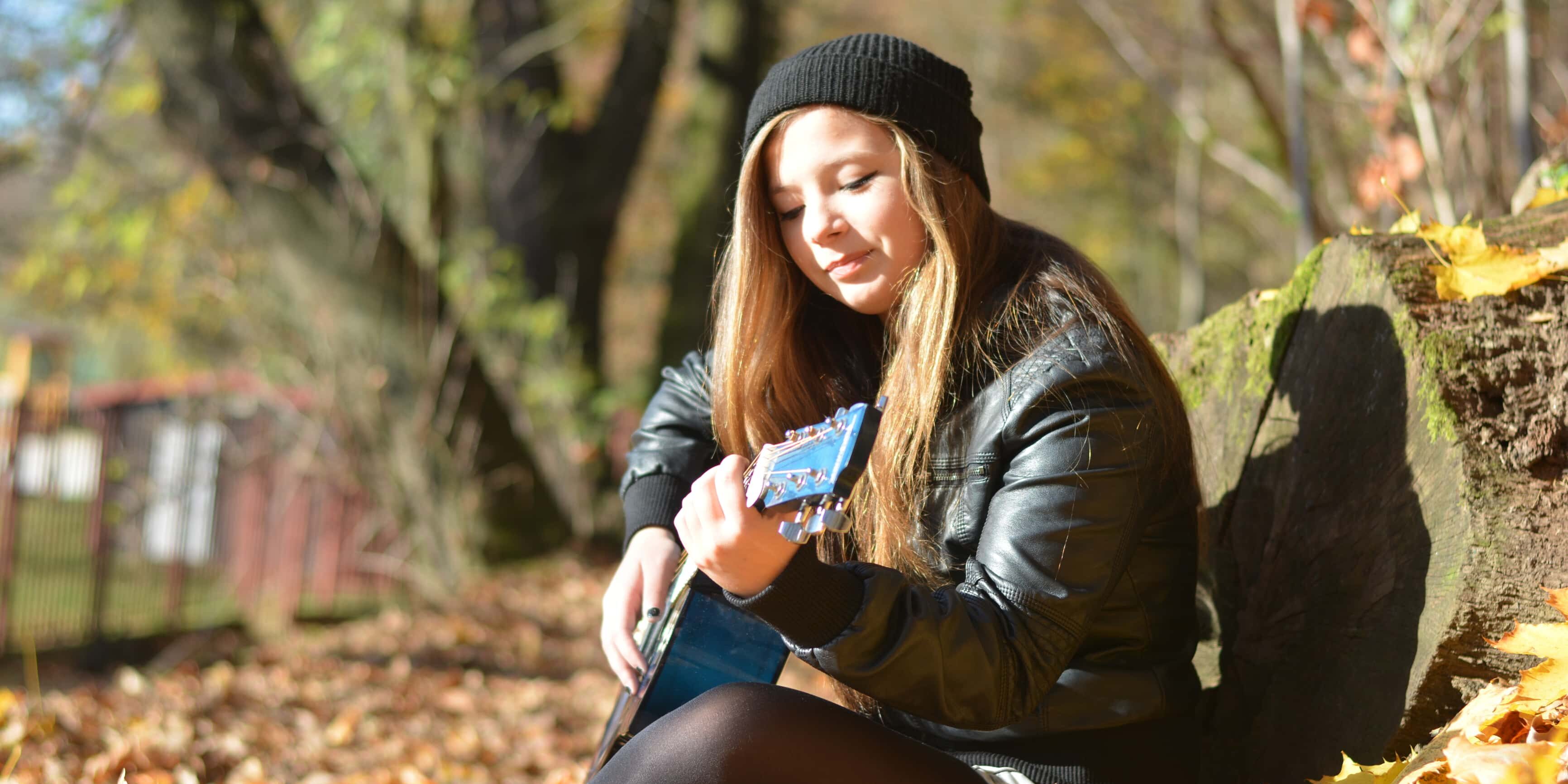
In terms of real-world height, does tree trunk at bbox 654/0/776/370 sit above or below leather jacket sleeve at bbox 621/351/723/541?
above

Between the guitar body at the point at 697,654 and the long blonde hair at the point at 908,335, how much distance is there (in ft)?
0.58

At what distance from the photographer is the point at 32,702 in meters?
3.93

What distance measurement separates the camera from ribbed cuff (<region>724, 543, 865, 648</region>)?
1518mm

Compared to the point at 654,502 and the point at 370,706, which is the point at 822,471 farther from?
the point at 370,706

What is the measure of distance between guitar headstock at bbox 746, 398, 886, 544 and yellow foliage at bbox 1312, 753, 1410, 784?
2.64 ft

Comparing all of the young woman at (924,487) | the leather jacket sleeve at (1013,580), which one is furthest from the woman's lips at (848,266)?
the leather jacket sleeve at (1013,580)

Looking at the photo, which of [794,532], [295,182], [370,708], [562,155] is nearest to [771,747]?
[794,532]

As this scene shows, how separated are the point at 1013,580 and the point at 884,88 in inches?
32.5

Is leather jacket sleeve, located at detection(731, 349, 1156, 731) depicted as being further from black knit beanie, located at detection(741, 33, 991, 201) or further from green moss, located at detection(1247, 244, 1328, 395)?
green moss, located at detection(1247, 244, 1328, 395)

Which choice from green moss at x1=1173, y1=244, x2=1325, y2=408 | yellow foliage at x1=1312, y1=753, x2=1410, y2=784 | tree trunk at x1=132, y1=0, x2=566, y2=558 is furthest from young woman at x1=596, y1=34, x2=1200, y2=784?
tree trunk at x1=132, y1=0, x2=566, y2=558

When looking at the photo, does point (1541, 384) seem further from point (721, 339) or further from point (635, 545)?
point (635, 545)

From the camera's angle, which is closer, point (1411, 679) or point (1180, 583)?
point (1411, 679)

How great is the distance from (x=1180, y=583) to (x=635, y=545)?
37.1 inches

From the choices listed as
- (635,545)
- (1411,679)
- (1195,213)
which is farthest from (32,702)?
(1195,213)
